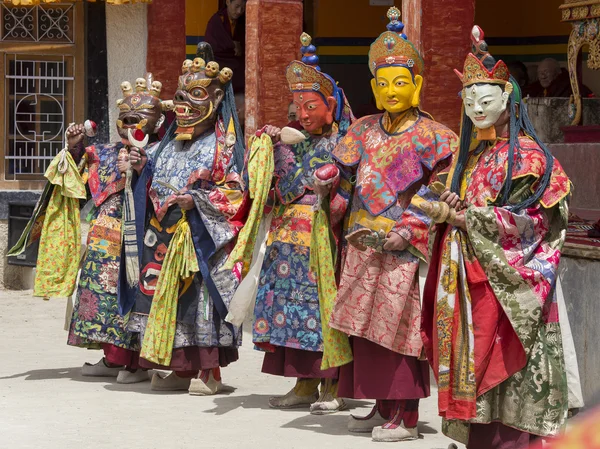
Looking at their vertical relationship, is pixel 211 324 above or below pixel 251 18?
below

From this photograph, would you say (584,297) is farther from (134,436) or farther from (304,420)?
(134,436)

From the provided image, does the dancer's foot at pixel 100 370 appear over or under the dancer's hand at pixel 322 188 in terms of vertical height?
under

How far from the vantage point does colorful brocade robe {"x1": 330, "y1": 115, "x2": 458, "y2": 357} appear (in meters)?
5.58

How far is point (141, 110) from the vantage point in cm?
733

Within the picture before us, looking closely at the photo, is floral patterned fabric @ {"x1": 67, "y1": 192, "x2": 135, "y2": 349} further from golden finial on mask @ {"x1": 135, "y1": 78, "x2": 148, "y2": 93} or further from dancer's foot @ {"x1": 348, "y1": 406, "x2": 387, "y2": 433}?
dancer's foot @ {"x1": 348, "y1": 406, "x2": 387, "y2": 433}

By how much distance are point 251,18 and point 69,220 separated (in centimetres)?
227

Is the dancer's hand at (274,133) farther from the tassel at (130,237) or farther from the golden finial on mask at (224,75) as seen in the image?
the tassel at (130,237)

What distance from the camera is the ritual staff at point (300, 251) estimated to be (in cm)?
636

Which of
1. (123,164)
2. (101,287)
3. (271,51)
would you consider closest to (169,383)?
(101,287)

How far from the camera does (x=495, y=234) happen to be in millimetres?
4684

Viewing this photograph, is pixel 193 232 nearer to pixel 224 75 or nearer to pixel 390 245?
pixel 224 75

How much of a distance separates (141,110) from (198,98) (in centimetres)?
62

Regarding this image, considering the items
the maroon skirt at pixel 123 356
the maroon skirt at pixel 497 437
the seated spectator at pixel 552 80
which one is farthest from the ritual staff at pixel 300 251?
the seated spectator at pixel 552 80

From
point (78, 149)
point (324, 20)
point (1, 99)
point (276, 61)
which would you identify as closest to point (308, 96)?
point (78, 149)
